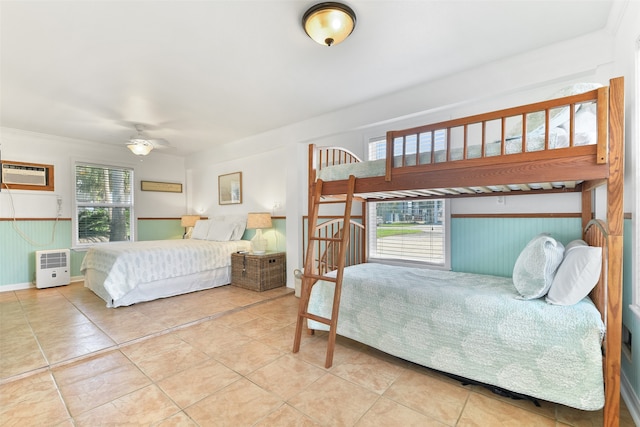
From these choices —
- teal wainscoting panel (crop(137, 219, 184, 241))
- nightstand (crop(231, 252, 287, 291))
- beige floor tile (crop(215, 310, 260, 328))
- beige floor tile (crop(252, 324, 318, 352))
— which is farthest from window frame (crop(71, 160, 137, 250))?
beige floor tile (crop(252, 324, 318, 352))

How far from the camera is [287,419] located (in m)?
1.57

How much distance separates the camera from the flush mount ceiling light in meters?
1.83

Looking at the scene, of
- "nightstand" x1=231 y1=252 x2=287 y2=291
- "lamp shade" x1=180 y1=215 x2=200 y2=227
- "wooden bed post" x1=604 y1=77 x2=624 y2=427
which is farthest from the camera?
"lamp shade" x1=180 y1=215 x2=200 y2=227

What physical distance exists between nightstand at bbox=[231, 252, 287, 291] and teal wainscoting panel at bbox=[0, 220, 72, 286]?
3.01 meters

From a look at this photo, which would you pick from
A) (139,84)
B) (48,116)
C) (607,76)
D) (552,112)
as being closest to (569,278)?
(552,112)

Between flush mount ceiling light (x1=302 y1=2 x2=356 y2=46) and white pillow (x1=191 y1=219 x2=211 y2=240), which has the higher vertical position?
flush mount ceiling light (x1=302 y1=2 x2=356 y2=46)

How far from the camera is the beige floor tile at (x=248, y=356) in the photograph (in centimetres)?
212

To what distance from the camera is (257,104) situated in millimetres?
3479

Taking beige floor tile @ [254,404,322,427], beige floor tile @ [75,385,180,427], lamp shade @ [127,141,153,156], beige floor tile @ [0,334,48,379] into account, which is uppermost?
lamp shade @ [127,141,153,156]

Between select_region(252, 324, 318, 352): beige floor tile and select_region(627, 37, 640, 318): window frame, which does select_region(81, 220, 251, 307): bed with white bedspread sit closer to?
select_region(252, 324, 318, 352): beige floor tile

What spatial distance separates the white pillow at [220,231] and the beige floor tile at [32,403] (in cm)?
298

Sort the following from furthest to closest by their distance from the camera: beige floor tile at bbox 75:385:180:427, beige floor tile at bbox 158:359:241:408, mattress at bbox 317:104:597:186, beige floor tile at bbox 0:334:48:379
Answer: beige floor tile at bbox 0:334:48:379 → beige floor tile at bbox 158:359:241:408 → mattress at bbox 317:104:597:186 → beige floor tile at bbox 75:385:180:427

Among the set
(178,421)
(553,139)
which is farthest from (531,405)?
(178,421)

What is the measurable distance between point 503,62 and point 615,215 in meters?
1.69
